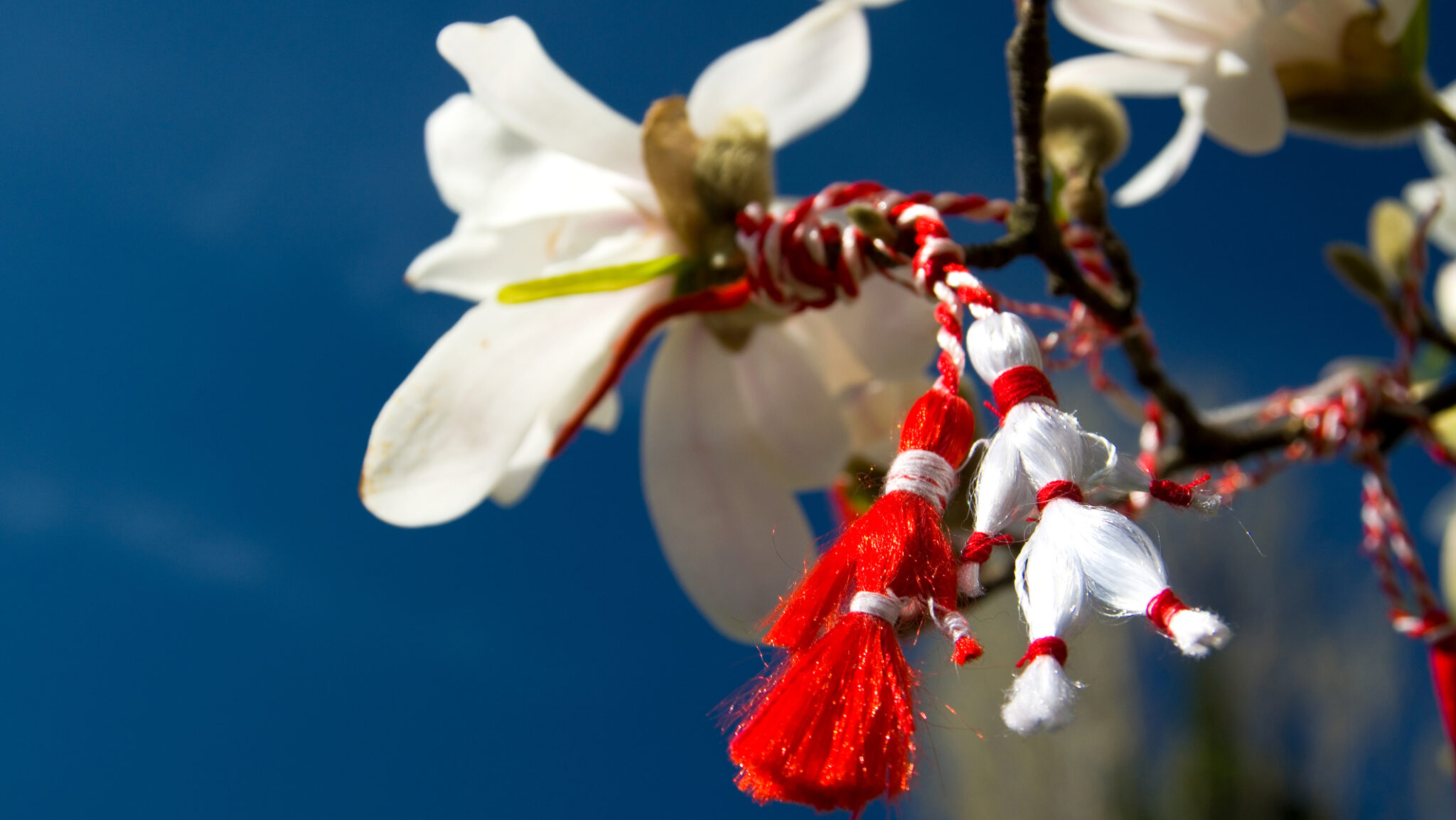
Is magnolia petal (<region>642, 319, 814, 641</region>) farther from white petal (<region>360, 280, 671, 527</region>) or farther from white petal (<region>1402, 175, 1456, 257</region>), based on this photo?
white petal (<region>1402, 175, 1456, 257</region>)

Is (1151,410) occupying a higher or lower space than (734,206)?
lower

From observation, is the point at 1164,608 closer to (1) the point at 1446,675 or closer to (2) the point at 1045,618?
(2) the point at 1045,618

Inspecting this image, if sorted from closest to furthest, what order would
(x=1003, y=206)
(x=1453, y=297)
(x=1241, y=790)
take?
(x=1003, y=206), (x=1453, y=297), (x=1241, y=790)

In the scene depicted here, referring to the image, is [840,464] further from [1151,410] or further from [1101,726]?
[1101,726]

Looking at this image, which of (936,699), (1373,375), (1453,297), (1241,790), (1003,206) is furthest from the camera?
(1241,790)

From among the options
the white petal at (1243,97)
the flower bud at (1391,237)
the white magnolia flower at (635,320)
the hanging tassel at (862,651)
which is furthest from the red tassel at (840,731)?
the flower bud at (1391,237)

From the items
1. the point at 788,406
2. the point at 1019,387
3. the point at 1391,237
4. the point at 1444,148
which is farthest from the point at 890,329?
the point at 1444,148

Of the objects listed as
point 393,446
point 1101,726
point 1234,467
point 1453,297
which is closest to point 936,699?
point 393,446

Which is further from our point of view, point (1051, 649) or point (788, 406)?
point (788, 406)

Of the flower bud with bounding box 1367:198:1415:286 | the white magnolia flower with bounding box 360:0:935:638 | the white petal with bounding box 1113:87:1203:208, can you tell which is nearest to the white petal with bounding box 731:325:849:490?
the white magnolia flower with bounding box 360:0:935:638
